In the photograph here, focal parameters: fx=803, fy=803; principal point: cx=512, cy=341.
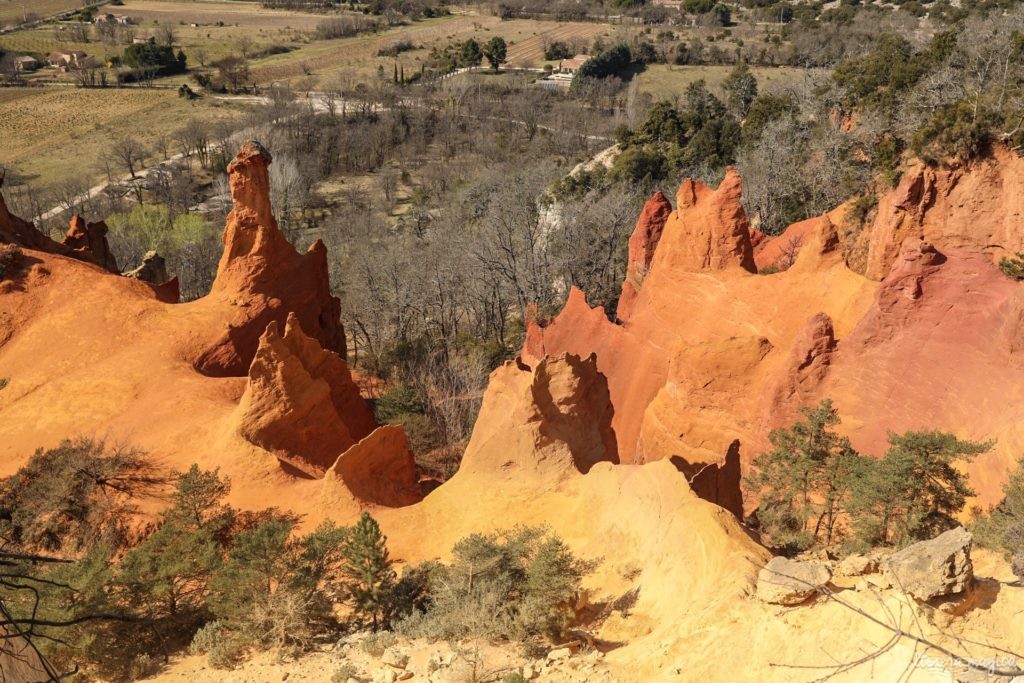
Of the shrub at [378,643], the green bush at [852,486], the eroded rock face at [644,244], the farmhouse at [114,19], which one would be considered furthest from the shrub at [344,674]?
the farmhouse at [114,19]

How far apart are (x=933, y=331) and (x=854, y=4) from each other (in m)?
114

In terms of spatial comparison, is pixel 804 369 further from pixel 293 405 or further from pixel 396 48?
pixel 396 48

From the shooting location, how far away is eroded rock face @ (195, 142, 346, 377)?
73.6 ft

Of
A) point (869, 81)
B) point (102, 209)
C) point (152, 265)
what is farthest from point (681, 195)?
point (102, 209)

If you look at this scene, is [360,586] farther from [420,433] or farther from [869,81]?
[869,81]

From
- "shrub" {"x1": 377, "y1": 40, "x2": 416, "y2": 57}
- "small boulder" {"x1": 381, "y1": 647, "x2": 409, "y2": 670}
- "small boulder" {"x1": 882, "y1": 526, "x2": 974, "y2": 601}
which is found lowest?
"shrub" {"x1": 377, "y1": 40, "x2": 416, "y2": 57}

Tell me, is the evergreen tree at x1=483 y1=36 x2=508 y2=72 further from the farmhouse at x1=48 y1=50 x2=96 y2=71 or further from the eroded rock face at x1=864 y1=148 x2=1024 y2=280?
the eroded rock face at x1=864 y1=148 x2=1024 y2=280

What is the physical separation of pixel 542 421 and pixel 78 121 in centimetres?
8551

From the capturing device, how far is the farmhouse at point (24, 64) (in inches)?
3838

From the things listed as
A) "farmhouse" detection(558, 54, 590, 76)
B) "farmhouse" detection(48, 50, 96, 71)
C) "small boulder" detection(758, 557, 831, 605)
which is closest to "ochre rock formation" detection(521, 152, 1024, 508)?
"small boulder" detection(758, 557, 831, 605)

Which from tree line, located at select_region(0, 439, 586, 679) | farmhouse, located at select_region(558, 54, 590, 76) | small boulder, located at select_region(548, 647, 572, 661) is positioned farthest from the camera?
farmhouse, located at select_region(558, 54, 590, 76)

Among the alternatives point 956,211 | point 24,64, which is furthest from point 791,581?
point 24,64

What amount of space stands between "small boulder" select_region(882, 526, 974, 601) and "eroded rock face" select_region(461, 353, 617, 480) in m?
7.48

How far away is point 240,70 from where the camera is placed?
97.3m
